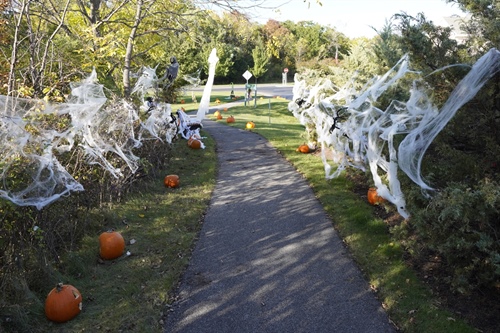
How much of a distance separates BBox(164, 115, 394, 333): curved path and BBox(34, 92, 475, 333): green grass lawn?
0.21 m

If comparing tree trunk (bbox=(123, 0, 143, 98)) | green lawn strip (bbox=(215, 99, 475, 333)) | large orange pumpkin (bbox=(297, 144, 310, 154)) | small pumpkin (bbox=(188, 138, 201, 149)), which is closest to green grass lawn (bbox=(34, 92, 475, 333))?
green lawn strip (bbox=(215, 99, 475, 333))

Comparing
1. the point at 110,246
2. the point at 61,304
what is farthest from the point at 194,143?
the point at 61,304

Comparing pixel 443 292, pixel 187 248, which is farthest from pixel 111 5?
pixel 443 292

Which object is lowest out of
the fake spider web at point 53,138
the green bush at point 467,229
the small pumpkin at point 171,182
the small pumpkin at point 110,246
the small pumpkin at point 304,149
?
the small pumpkin at point 110,246

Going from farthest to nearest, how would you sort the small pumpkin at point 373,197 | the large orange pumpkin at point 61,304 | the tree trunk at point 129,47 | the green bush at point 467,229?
the tree trunk at point 129,47
the small pumpkin at point 373,197
the large orange pumpkin at point 61,304
the green bush at point 467,229

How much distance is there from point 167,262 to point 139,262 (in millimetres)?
411

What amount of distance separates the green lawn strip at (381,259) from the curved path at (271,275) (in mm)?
172

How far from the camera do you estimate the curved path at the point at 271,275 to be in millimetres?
4449

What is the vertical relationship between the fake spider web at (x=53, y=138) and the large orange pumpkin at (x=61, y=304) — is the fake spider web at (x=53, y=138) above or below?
above

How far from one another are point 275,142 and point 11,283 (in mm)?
12176

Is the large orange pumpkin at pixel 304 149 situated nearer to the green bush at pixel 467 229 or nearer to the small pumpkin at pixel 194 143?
the small pumpkin at pixel 194 143

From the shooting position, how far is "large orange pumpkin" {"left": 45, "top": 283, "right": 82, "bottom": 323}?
4.38 metres

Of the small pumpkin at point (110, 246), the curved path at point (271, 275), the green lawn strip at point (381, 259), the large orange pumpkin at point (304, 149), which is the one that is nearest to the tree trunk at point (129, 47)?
the curved path at point (271, 275)

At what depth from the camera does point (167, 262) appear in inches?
232
